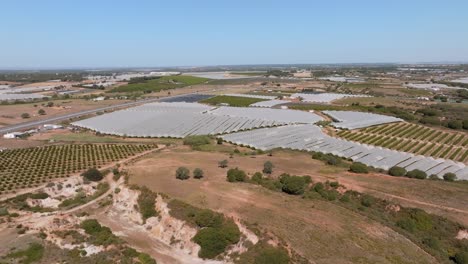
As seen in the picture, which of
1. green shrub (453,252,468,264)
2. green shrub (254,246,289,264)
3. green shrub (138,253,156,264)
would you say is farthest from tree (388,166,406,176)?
green shrub (138,253,156,264)

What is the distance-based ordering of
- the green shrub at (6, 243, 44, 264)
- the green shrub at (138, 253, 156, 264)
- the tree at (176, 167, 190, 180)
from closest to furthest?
1. the green shrub at (138, 253, 156, 264)
2. the green shrub at (6, 243, 44, 264)
3. the tree at (176, 167, 190, 180)

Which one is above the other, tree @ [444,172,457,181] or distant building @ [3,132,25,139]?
distant building @ [3,132,25,139]

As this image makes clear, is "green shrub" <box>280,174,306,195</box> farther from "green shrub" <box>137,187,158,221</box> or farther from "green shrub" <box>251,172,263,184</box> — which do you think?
"green shrub" <box>137,187,158,221</box>

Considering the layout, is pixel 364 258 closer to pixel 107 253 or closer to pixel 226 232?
pixel 226 232

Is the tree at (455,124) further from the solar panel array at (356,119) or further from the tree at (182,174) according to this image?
the tree at (182,174)

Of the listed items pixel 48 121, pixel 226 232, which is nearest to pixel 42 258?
pixel 226 232

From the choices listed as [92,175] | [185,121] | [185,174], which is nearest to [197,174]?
[185,174]
